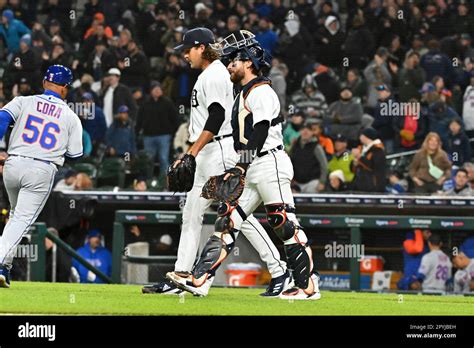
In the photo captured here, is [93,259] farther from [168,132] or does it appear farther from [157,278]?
[168,132]

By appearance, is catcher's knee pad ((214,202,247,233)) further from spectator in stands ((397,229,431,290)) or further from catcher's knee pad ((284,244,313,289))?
spectator in stands ((397,229,431,290))

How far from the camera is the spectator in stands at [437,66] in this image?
54.4 ft

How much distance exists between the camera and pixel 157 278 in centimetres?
1244

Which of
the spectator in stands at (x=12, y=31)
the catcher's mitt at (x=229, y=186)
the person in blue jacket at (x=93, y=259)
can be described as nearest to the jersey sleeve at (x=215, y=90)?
the catcher's mitt at (x=229, y=186)

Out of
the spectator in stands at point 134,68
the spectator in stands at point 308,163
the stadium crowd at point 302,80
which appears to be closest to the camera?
the spectator in stands at point 308,163

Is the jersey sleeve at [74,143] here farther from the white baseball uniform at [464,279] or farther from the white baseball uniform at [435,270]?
the white baseball uniform at [464,279]

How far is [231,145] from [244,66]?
67 cm

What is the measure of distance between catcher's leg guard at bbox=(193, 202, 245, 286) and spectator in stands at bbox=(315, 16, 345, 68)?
9.45 metres

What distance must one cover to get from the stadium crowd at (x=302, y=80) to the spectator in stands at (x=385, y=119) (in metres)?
0.02

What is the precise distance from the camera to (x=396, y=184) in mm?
14391

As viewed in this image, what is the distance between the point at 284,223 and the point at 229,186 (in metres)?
0.54

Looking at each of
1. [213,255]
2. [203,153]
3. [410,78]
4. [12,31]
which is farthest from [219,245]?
[12,31]
